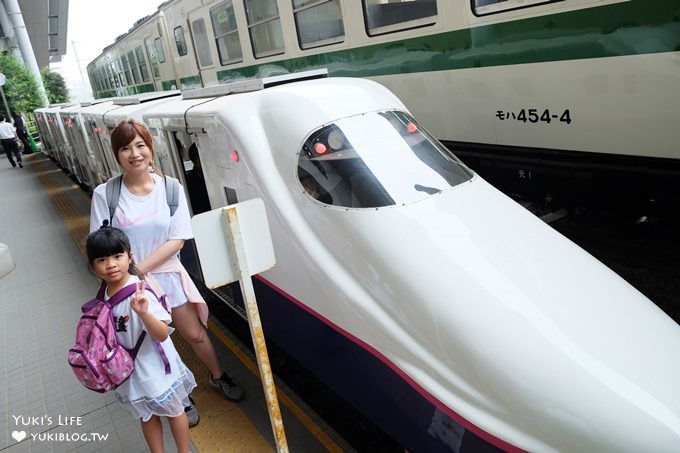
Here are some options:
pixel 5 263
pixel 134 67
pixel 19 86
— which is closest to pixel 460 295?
pixel 5 263

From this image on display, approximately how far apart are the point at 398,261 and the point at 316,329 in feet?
2.38

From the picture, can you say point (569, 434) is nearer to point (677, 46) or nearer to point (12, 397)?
point (677, 46)

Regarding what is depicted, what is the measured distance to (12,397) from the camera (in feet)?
12.7

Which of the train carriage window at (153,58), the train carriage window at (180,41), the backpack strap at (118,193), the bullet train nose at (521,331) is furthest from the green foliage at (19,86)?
the bullet train nose at (521,331)

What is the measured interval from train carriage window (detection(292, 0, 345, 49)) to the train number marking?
228cm

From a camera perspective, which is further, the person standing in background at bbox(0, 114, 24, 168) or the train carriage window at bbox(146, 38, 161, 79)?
the person standing in background at bbox(0, 114, 24, 168)

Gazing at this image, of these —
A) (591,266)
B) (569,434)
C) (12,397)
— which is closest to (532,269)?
(591,266)

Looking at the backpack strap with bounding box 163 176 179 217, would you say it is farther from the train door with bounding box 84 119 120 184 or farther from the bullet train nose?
the train door with bounding box 84 119 120 184

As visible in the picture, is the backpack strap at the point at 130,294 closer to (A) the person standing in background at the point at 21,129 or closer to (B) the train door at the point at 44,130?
(B) the train door at the point at 44,130

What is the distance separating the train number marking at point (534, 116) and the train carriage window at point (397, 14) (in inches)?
45.2

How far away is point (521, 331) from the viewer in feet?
6.52

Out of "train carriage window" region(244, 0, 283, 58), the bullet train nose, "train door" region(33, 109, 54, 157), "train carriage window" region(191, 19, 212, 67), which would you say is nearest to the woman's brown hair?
the bullet train nose

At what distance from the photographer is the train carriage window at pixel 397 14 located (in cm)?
504

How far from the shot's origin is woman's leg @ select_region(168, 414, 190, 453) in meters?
2.73
